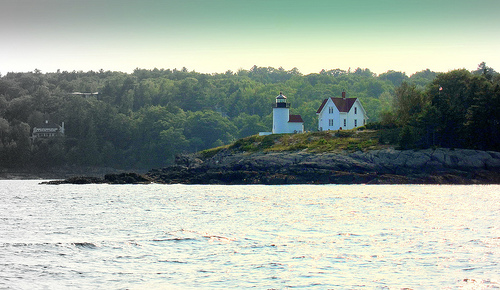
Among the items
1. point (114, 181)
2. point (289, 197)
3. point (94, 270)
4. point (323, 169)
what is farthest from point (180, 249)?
point (114, 181)

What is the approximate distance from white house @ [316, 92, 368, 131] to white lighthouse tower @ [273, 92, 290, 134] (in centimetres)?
Answer: 553

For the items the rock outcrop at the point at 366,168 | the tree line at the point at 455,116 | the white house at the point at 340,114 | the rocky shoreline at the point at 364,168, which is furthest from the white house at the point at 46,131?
the tree line at the point at 455,116

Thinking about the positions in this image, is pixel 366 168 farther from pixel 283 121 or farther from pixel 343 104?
pixel 283 121

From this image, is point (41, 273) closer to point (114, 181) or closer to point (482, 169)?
point (482, 169)

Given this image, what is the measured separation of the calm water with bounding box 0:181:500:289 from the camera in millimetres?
18078

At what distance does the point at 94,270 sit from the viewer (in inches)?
761

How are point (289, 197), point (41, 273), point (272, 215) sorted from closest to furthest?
point (41, 273) → point (272, 215) → point (289, 197)

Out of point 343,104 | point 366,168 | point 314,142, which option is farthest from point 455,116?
point 343,104

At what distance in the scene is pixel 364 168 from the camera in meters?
65.7

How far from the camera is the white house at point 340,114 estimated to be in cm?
8762

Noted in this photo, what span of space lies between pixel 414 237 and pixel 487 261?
565 cm

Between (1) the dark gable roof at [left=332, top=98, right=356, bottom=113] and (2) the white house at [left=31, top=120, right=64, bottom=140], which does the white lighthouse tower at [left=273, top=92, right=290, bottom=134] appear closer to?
(1) the dark gable roof at [left=332, top=98, right=356, bottom=113]

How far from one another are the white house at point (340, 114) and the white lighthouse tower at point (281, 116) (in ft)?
18.1

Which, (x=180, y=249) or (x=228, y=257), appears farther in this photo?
(x=180, y=249)
